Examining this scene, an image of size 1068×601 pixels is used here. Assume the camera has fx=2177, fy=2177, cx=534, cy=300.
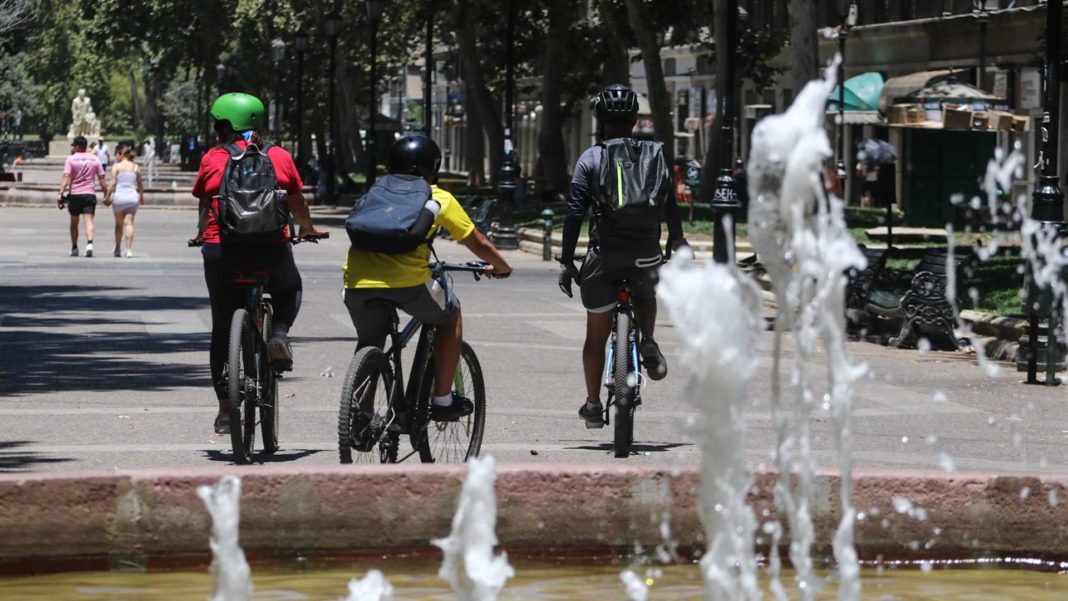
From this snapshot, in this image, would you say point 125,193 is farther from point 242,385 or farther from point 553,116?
point 553,116

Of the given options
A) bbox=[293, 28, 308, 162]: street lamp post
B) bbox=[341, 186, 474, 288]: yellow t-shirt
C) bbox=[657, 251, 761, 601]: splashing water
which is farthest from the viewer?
bbox=[293, 28, 308, 162]: street lamp post

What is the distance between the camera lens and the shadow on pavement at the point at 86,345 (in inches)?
569

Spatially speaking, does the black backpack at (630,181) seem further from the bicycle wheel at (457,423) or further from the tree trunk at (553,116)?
the tree trunk at (553,116)

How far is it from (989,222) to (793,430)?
1083 inches

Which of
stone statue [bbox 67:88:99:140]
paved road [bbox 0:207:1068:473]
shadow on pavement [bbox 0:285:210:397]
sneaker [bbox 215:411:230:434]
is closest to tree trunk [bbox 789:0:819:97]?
paved road [bbox 0:207:1068:473]

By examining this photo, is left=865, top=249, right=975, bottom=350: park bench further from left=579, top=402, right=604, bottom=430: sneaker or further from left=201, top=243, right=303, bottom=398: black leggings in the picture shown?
left=201, top=243, right=303, bottom=398: black leggings

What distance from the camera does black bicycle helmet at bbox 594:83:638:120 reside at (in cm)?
1122

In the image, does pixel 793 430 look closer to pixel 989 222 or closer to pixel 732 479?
pixel 732 479

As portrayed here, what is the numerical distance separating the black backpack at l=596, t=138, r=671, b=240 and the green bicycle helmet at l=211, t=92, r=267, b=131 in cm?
176

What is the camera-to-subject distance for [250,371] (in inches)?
415

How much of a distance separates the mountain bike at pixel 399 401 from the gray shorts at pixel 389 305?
2.6 inches

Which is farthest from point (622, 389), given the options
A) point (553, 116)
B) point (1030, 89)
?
point (553, 116)

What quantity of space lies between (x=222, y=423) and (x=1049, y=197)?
7547 mm

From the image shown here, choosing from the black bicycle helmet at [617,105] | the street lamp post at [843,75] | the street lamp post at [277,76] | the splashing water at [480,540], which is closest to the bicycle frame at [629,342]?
the black bicycle helmet at [617,105]
